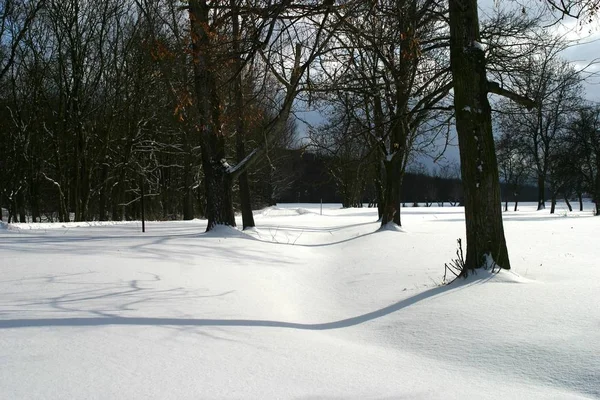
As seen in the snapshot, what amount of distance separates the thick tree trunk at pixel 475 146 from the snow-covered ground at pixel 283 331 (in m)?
0.46

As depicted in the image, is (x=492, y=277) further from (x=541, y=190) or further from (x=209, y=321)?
(x=541, y=190)

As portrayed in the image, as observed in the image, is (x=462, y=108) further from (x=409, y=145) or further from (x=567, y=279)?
(x=409, y=145)

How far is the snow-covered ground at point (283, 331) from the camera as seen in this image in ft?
9.72

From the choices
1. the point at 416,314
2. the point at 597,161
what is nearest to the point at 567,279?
the point at 416,314

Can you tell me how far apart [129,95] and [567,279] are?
22.9 metres

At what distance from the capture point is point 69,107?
21812 millimetres

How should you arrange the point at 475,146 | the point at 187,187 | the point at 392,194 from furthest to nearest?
the point at 187,187 → the point at 392,194 → the point at 475,146

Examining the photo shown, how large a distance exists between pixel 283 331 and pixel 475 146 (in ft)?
11.9

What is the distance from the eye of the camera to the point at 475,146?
607cm

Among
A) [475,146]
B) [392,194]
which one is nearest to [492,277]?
[475,146]

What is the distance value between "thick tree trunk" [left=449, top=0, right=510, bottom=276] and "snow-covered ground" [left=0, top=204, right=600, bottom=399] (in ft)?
1.52

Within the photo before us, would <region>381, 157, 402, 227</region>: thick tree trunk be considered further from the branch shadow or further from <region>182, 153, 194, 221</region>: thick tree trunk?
<region>182, 153, 194, 221</region>: thick tree trunk

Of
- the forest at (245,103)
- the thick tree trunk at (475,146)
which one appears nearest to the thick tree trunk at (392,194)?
the forest at (245,103)

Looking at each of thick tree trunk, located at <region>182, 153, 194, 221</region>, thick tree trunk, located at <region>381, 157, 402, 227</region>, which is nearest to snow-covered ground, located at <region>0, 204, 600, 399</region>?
thick tree trunk, located at <region>381, 157, 402, 227</region>
